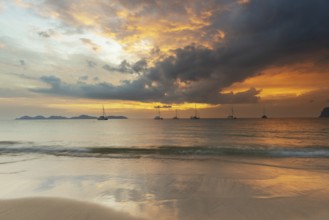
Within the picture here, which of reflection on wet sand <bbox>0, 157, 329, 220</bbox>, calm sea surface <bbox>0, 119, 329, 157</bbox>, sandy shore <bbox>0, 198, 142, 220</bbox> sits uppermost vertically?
sandy shore <bbox>0, 198, 142, 220</bbox>

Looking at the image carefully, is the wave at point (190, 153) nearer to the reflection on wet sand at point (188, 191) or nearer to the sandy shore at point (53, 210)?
the reflection on wet sand at point (188, 191)

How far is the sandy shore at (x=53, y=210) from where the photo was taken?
7.03m

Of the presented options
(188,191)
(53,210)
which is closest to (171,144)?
(188,191)

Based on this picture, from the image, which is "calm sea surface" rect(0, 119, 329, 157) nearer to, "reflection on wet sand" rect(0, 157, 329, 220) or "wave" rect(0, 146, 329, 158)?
"wave" rect(0, 146, 329, 158)

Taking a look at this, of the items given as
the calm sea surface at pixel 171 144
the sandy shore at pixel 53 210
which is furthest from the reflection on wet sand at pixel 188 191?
the calm sea surface at pixel 171 144

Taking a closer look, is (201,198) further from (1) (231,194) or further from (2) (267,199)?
(2) (267,199)

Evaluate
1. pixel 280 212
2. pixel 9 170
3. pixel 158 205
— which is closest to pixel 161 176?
pixel 158 205

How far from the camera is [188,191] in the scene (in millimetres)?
9750

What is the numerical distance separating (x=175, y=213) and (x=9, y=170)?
11.8m

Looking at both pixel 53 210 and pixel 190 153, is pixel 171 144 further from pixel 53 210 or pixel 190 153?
pixel 53 210

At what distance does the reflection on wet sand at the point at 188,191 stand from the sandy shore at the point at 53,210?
0.48 metres

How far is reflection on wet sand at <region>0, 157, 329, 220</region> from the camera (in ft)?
24.5

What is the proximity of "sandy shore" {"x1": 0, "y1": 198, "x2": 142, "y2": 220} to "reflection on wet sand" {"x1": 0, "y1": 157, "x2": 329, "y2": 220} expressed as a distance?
0.48 metres

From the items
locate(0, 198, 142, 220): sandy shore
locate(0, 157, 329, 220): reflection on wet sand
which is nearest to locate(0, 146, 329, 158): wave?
locate(0, 157, 329, 220): reflection on wet sand
